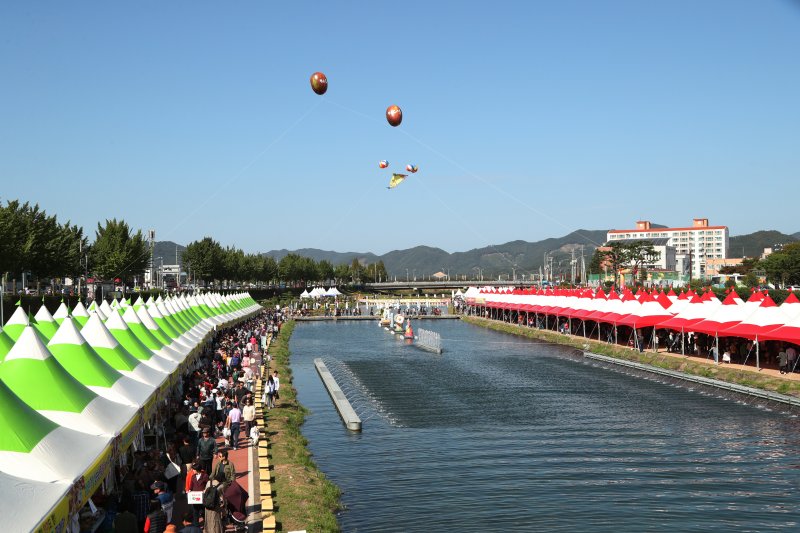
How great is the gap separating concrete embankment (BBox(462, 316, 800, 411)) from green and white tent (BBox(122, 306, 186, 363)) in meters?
22.0

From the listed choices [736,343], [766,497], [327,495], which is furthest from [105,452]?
[736,343]

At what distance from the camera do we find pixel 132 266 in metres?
83.4

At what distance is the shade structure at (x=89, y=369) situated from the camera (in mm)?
14945

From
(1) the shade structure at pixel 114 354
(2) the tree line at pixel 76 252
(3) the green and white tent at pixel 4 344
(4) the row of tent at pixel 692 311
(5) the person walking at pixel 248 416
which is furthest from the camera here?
(2) the tree line at pixel 76 252

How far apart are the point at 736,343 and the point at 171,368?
95.3ft

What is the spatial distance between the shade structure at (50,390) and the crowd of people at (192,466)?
116 centimetres

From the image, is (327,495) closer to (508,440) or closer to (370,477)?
(370,477)

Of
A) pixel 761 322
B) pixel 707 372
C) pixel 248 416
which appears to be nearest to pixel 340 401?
pixel 248 416

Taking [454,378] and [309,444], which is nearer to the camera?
[309,444]

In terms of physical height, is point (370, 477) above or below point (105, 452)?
below

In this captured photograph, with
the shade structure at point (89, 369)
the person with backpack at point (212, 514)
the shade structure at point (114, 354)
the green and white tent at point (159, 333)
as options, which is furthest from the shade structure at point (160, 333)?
the person with backpack at point (212, 514)

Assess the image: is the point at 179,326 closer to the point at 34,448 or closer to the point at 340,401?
the point at 340,401

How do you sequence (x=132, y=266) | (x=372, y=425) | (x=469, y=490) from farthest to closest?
(x=132, y=266)
(x=372, y=425)
(x=469, y=490)

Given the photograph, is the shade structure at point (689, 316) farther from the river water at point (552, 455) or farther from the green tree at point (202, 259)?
the green tree at point (202, 259)
